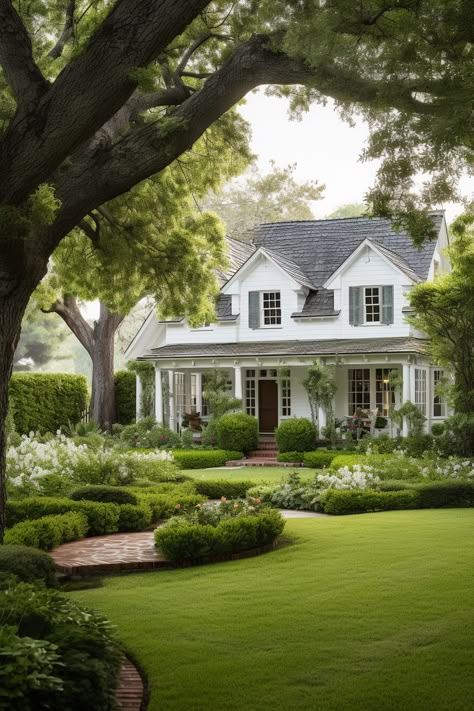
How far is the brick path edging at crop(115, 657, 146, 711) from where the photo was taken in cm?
596

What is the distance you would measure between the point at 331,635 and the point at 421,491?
904 cm

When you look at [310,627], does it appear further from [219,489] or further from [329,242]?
[329,242]

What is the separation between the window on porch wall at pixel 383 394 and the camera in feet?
A: 97.9

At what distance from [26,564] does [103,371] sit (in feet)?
86.1

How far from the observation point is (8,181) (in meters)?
9.06

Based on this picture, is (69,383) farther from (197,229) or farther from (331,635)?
(331,635)

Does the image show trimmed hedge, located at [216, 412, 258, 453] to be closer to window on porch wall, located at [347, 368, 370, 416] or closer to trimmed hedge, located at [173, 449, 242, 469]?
trimmed hedge, located at [173, 449, 242, 469]

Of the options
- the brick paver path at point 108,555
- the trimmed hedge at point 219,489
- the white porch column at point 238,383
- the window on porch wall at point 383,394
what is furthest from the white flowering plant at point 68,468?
the window on porch wall at point 383,394

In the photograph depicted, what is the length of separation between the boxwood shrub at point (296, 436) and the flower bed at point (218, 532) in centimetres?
1462

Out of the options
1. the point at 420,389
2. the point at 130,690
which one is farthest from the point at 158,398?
the point at 130,690

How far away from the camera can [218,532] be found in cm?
1124

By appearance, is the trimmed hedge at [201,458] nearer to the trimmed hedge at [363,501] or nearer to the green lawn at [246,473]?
the green lawn at [246,473]

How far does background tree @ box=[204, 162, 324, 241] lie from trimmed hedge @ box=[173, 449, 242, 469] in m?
24.3

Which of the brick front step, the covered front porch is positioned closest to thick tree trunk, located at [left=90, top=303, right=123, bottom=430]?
the covered front porch
